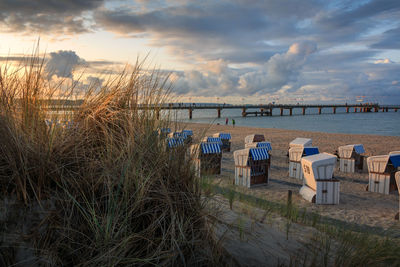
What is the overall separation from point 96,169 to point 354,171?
433 inches

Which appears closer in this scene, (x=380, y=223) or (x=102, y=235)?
(x=102, y=235)

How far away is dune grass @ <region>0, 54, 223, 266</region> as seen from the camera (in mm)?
1834

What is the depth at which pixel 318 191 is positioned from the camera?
6.82m

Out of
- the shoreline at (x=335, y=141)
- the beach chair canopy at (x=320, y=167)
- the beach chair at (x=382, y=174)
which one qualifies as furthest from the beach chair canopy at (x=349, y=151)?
the shoreline at (x=335, y=141)

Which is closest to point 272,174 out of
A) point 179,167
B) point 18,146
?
point 179,167

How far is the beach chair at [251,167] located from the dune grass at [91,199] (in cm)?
609

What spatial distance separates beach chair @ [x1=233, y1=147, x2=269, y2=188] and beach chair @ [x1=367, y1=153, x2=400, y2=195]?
307 cm

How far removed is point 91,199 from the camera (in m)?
2.11

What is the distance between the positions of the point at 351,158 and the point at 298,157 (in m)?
2.65

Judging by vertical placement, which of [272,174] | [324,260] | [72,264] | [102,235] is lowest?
[272,174]

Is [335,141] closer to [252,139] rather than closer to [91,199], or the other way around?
[252,139]

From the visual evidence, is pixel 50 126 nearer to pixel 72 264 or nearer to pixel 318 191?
pixel 72 264

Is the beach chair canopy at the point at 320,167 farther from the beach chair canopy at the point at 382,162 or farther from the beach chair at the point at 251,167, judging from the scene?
the beach chair canopy at the point at 382,162

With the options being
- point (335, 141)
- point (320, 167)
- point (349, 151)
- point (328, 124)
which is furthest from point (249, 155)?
point (328, 124)
